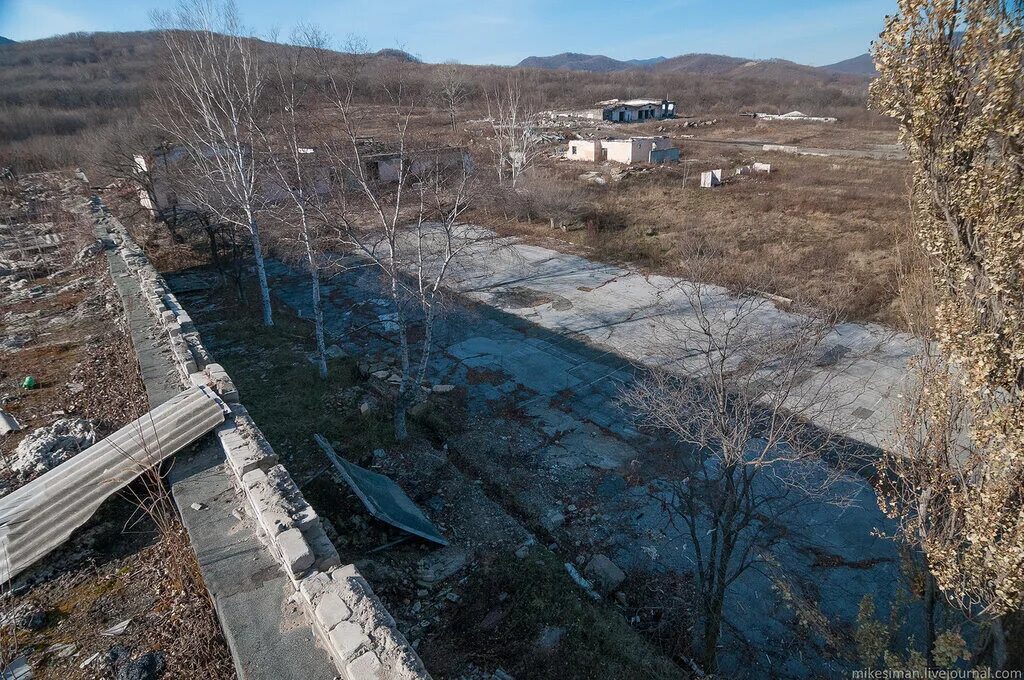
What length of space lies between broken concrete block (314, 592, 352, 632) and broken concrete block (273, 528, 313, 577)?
0.39 meters

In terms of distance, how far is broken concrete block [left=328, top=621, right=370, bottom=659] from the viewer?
357cm

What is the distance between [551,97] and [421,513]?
67258mm

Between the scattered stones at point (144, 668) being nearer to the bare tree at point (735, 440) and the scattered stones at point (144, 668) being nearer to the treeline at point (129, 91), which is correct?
the bare tree at point (735, 440)

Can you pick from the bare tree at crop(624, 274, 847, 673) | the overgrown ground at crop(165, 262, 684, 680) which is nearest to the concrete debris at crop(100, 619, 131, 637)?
the overgrown ground at crop(165, 262, 684, 680)

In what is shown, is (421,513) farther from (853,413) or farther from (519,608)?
(853,413)

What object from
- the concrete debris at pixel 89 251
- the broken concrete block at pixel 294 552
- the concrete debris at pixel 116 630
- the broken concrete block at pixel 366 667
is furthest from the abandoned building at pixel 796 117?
the concrete debris at pixel 116 630

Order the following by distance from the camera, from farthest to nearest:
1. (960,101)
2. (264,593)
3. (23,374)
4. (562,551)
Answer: (23,374), (562,551), (264,593), (960,101)

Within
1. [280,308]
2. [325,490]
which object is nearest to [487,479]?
[325,490]

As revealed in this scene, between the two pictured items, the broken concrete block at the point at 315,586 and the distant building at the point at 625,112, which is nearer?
the broken concrete block at the point at 315,586

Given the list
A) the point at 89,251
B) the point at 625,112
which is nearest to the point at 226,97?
the point at 89,251

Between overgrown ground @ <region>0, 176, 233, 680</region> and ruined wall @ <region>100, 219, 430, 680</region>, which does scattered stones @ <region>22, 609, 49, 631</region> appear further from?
ruined wall @ <region>100, 219, 430, 680</region>

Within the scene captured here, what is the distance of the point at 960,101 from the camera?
155 inches

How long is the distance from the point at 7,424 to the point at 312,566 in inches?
206

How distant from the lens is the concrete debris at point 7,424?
6.57 metres
